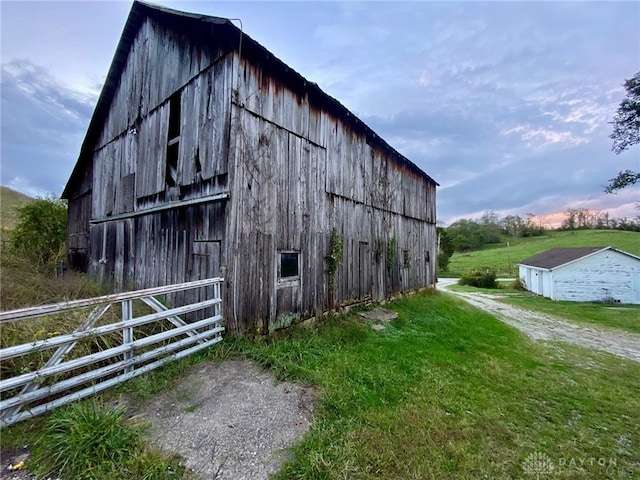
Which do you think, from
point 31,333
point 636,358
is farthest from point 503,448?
point 636,358

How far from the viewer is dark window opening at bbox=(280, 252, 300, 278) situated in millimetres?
6621

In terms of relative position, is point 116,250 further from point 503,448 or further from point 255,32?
point 503,448

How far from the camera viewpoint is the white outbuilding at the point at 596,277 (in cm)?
2155

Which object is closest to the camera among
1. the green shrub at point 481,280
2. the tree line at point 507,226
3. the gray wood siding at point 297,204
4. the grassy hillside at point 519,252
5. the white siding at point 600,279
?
the gray wood siding at point 297,204

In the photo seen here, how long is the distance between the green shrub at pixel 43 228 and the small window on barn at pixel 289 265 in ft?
41.0

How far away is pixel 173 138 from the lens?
282 inches

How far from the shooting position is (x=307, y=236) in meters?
7.32

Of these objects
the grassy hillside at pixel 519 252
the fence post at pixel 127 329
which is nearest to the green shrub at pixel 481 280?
the grassy hillside at pixel 519 252

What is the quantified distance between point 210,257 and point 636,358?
1238 cm

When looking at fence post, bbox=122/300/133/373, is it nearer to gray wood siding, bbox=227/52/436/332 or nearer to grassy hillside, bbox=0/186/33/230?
gray wood siding, bbox=227/52/436/332

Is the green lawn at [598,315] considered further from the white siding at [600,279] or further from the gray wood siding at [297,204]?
the gray wood siding at [297,204]

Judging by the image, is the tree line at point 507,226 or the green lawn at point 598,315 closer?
the green lawn at point 598,315

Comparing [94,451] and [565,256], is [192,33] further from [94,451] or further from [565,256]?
[565,256]

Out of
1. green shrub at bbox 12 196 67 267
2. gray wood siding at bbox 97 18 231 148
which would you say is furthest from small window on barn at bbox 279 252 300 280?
green shrub at bbox 12 196 67 267
